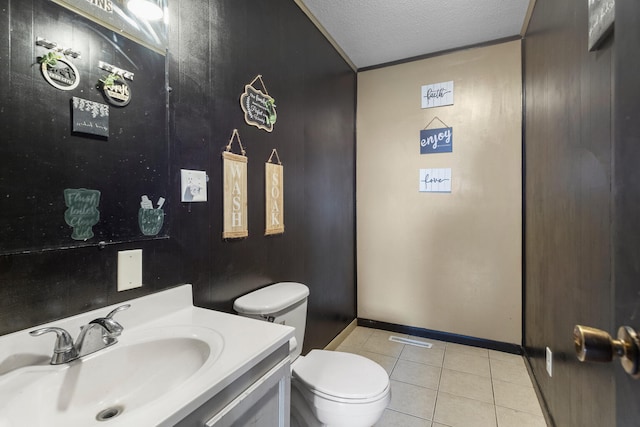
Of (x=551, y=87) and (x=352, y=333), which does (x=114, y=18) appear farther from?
(x=352, y=333)

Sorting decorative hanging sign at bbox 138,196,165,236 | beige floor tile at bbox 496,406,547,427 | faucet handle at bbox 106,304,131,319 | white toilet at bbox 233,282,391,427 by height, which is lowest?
beige floor tile at bbox 496,406,547,427

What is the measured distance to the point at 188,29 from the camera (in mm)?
1149

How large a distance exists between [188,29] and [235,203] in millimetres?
730

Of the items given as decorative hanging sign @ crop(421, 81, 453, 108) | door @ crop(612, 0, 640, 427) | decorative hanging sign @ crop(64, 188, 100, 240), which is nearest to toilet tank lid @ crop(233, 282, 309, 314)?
decorative hanging sign @ crop(64, 188, 100, 240)

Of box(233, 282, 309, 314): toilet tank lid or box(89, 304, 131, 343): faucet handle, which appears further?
box(233, 282, 309, 314): toilet tank lid

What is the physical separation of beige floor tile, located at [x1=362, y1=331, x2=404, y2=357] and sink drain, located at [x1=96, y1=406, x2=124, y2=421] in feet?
6.55

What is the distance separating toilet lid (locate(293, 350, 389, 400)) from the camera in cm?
120

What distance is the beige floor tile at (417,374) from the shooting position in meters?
1.98

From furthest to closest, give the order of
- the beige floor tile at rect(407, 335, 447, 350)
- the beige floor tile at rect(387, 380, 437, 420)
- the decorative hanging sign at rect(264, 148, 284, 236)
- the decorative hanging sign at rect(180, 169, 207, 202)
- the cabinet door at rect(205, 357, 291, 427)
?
the beige floor tile at rect(407, 335, 447, 350), the beige floor tile at rect(387, 380, 437, 420), the decorative hanging sign at rect(264, 148, 284, 236), the decorative hanging sign at rect(180, 169, 207, 202), the cabinet door at rect(205, 357, 291, 427)

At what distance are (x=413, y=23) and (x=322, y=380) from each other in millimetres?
2406

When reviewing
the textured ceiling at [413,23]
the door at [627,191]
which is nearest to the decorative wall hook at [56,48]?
the door at [627,191]

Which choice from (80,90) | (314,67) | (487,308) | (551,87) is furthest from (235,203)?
(487,308)

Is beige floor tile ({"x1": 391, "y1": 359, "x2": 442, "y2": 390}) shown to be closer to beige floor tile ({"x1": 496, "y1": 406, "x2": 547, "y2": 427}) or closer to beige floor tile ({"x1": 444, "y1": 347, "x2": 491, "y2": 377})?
beige floor tile ({"x1": 444, "y1": 347, "x2": 491, "y2": 377})

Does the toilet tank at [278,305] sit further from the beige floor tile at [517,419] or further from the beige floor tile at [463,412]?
the beige floor tile at [517,419]
